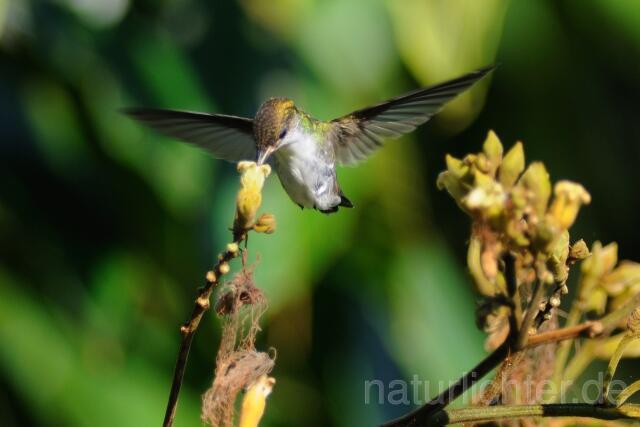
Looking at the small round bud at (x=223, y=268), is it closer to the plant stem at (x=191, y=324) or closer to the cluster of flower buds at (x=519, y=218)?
the plant stem at (x=191, y=324)

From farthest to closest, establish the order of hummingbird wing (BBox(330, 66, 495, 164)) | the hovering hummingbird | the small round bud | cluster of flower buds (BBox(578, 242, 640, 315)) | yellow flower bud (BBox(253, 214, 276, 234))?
hummingbird wing (BBox(330, 66, 495, 164)), the hovering hummingbird, cluster of flower buds (BBox(578, 242, 640, 315)), yellow flower bud (BBox(253, 214, 276, 234)), the small round bud

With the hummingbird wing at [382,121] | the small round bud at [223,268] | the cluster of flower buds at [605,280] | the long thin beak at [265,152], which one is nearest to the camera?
the small round bud at [223,268]

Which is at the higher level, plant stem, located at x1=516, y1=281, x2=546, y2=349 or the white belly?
the white belly

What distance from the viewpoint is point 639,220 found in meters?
3.72

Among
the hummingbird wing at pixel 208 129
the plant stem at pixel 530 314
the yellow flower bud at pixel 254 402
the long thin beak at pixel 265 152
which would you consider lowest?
the yellow flower bud at pixel 254 402

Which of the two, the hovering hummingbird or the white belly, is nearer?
the hovering hummingbird

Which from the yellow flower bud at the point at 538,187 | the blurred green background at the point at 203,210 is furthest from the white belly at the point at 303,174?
the yellow flower bud at the point at 538,187

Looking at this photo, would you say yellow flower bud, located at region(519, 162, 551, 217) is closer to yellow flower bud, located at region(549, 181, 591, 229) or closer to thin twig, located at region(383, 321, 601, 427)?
yellow flower bud, located at region(549, 181, 591, 229)

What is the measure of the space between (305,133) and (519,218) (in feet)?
3.59

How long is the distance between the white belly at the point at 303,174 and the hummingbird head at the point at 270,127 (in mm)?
127

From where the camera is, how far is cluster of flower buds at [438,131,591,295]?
1.25m

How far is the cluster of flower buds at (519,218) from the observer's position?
1252 mm

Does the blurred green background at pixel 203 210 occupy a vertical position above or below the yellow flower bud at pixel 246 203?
above

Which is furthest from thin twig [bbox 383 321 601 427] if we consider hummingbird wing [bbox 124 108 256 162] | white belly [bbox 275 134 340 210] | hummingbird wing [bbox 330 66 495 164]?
hummingbird wing [bbox 124 108 256 162]
